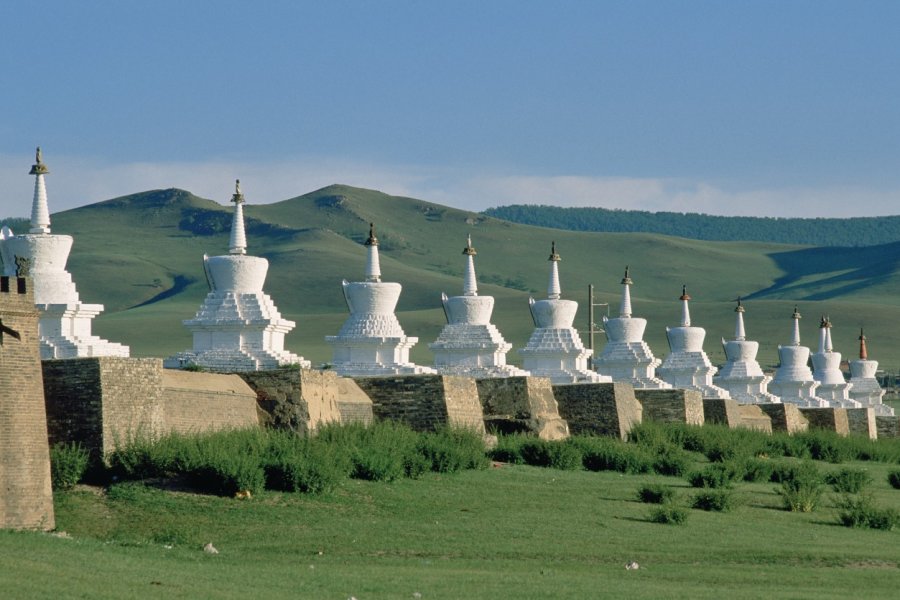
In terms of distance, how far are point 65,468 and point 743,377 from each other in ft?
131

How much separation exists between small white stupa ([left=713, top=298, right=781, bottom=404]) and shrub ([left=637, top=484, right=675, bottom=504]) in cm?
3041

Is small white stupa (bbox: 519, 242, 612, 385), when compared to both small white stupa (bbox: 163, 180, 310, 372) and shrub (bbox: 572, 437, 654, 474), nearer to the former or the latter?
shrub (bbox: 572, 437, 654, 474)

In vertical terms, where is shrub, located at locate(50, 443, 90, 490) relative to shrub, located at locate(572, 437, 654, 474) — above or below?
above

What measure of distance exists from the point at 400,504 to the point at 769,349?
104m

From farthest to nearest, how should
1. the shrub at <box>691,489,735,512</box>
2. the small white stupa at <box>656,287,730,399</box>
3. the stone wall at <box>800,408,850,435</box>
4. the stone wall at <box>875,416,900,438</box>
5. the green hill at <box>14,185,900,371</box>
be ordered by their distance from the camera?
the green hill at <box>14,185,900,371</box> → the stone wall at <box>875,416,900,438</box> → the stone wall at <box>800,408,850,435</box> → the small white stupa at <box>656,287,730,399</box> → the shrub at <box>691,489,735,512</box>

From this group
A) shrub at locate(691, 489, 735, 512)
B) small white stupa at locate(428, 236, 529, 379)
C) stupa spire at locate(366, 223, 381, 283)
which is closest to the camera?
shrub at locate(691, 489, 735, 512)

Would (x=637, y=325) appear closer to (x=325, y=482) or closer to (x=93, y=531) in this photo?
(x=325, y=482)

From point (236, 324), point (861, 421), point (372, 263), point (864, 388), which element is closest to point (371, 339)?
point (372, 263)

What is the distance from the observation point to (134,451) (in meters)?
27.8

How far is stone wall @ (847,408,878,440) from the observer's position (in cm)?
6688

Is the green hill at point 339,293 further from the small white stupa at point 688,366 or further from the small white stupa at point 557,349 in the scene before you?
the small white stupa at point 557,349

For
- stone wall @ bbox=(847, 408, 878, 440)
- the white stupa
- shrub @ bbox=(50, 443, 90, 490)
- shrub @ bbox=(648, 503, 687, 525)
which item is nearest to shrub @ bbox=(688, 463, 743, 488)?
shrub @ bbox=(648, 503, 687, 525)

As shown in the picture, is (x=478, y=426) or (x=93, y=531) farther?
(x=478, y=426)

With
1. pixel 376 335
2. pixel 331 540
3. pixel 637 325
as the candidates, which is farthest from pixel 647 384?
pixel 331 540
